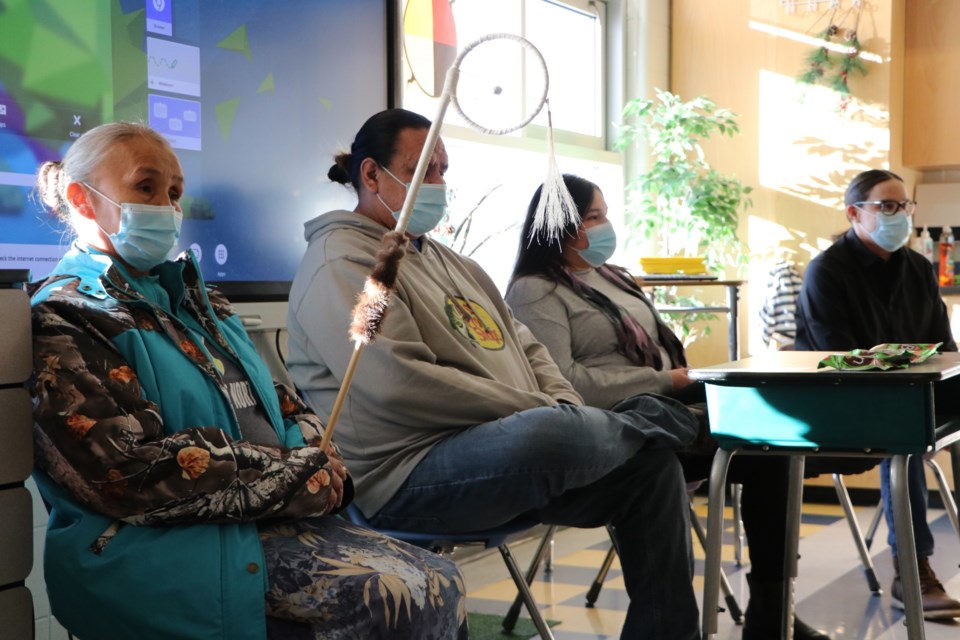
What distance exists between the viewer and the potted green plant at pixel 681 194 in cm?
503

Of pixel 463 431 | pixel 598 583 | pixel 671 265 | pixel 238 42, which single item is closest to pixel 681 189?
pixel 671 265

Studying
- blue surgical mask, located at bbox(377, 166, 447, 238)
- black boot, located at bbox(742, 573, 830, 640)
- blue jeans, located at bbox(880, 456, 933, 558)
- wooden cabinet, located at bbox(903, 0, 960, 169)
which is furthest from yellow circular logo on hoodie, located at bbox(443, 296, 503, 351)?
wooden cabinet, located at bbox(903, 0, 960, 169)

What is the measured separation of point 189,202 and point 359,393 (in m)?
0.73

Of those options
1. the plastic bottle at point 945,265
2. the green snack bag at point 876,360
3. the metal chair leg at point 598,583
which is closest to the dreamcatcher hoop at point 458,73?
the green snack bag at point 876,360

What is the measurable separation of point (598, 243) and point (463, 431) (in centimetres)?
107

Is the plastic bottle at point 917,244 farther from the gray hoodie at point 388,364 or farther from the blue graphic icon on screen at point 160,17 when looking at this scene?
the blue graphic icon on screen at point 160,17

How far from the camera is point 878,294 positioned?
3537 millimetres

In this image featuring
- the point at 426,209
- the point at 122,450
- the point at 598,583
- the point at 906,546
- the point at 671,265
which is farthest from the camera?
the point at 671,265

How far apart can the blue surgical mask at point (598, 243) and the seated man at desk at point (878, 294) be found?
74 cm

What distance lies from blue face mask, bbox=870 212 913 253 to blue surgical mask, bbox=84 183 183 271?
7.98ft

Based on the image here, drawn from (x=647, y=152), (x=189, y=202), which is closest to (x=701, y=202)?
(x=647, y=152)

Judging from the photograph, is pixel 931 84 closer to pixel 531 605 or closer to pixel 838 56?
pixel 838 56

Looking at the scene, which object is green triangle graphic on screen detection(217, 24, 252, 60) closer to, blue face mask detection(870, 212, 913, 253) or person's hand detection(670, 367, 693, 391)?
person's hand detection(670, 367, 693, 391)

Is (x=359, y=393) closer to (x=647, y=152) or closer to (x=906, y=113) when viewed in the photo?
(x=647, y=152)
